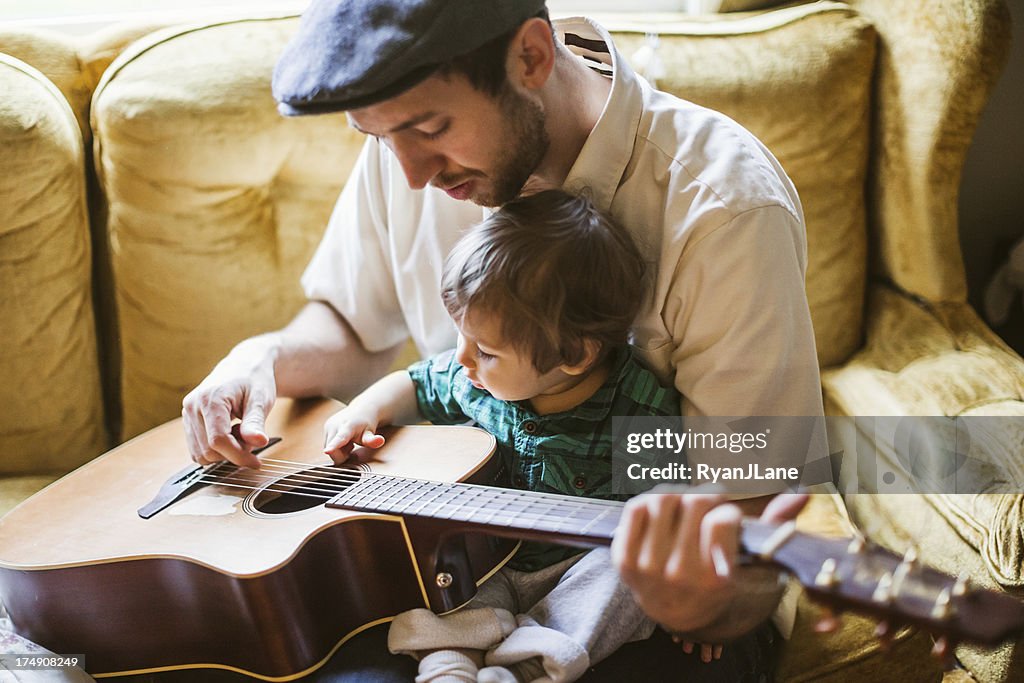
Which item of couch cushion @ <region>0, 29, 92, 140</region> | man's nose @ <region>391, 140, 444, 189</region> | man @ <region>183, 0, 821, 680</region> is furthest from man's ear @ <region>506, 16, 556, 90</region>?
couch cushion @ <region>0, 29, 92, 140</region>

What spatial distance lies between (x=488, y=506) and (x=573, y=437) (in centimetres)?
20

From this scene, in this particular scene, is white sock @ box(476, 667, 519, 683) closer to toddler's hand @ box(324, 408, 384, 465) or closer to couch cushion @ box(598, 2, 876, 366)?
toddler's hand @ box(324, 408, 384, 465)

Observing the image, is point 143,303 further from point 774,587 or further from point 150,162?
point 774,587

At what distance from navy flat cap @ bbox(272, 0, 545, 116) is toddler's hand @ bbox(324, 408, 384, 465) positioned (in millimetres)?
416

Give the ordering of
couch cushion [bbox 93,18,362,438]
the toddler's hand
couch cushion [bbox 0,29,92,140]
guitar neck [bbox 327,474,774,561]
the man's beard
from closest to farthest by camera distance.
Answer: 1. guitar neck [bbox 327,474,774,561]
2. the man's beard
3. the toddler's hand
4. couch cushion [bbox 93,18,362,438]
5. couch cushion [bbox 0,29,92,140]

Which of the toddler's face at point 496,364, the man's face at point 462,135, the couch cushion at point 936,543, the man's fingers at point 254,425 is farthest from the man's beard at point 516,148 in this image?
the couch cushion at point 936,543

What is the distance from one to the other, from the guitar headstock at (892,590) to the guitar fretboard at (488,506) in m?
0.19

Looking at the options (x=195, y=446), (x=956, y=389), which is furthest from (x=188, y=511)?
(x=956, y=389)

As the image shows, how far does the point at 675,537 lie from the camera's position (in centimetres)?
71

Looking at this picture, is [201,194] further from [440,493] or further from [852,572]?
[852,572]

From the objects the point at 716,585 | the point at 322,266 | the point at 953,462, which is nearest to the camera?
the point at 716,585

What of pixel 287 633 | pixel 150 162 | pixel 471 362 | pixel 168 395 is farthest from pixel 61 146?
pixel 287 633

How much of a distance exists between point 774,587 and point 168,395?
1.15m

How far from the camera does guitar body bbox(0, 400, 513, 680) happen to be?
0.93 m
